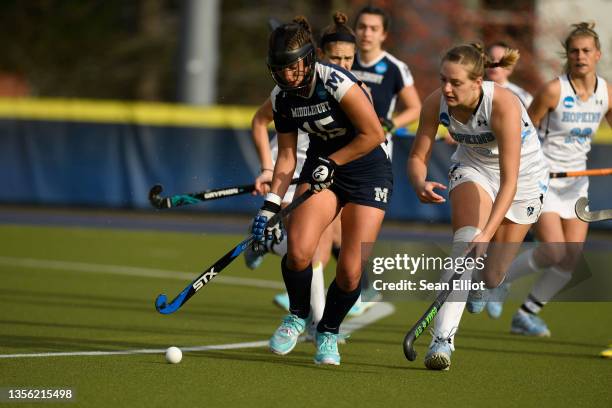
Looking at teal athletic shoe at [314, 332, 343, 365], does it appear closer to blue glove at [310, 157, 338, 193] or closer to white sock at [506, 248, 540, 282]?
blue glove at [310, 157, 338, 193]

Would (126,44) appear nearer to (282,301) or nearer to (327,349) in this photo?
(282,301)

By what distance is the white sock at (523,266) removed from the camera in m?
8.02

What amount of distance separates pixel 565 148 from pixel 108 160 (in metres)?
8.48

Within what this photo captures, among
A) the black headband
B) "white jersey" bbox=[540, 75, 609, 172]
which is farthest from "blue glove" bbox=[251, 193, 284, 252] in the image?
"white jersey" bbox=[540, 75, 609, 172]

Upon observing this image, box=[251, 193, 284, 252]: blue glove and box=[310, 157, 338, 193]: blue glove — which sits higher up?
box=[310, 157, 338, 193]: blue glove

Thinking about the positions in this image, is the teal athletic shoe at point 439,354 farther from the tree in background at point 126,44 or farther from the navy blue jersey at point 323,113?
the tree in background at point 126,44

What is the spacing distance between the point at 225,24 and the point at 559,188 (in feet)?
65.1

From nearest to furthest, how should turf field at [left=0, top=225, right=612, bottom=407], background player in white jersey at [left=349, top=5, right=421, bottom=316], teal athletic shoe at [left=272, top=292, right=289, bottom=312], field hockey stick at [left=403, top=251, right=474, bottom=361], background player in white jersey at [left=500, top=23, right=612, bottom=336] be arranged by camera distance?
turf field at [left=0, top=225, right=612, bottom=407]
field hockey stick at [left=403, top=251, right=474, bottom=361]
background player in white jersey at [left=500, top=23, right=612, bottom=336]
background player in white jersey at [left=349, top=5, right=421, bottom=316]
teal athletic shoe at [left=272, top=292, right=289, bottom=312]

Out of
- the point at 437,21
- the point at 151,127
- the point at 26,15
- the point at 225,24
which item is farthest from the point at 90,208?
the point at 26,15

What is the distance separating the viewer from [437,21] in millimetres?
20469

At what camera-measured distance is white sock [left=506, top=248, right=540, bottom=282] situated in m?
8.02

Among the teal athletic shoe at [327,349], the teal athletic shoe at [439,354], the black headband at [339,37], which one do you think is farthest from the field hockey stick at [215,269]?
the black headband at [339,37]

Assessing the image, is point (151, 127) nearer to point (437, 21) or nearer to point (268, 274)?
point (268, 274)

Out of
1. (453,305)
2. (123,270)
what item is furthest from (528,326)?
(123,270)
